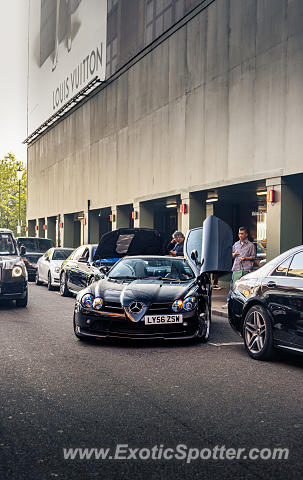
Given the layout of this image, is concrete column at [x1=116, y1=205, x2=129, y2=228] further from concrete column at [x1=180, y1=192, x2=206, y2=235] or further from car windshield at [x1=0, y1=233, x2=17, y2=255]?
car windshield at [x1=0, y1=233, x2=17, y2=255]

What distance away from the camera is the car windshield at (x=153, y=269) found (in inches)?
387

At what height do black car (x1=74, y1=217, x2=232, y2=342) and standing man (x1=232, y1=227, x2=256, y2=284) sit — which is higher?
standing man (x1=232, y1=227, x2=256, y2=284)

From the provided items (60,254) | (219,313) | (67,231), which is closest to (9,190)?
(67,231)

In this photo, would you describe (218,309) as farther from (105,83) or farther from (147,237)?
(105,83)

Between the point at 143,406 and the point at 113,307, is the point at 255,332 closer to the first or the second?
the point at 113,307

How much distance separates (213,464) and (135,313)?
4.49 m

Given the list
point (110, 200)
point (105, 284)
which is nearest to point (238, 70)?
point (105, 284)

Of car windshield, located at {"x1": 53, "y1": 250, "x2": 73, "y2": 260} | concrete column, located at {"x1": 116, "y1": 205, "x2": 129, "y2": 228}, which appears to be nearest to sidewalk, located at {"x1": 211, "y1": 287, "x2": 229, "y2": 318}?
car windshield, located at {"x1": 53, "y1": 250, "x2": 73, "y2": 260}

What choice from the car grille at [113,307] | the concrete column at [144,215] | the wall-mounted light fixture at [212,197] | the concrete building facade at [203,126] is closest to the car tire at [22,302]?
the car grille at [113,307]

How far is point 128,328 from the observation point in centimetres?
832

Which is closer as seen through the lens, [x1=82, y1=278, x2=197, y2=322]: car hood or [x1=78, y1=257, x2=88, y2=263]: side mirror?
[x1=82, y1=278, x2=197, y2=322]: car hood

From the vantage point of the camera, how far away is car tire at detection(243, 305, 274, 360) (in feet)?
24.4

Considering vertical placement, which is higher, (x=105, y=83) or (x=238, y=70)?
(x=105, y=83)

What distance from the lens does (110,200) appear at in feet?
94.1
